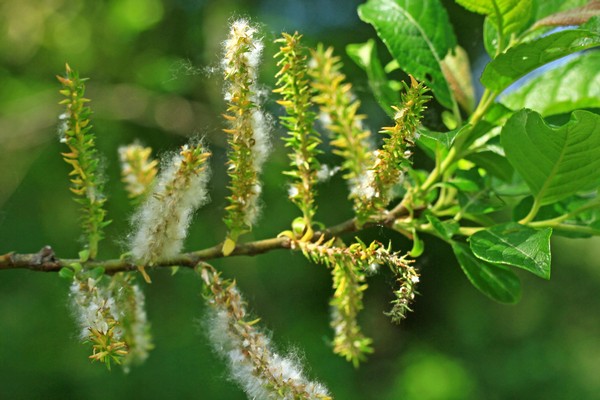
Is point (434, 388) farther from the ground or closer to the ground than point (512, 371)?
farther from the ground

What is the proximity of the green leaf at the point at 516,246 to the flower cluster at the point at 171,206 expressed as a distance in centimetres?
28

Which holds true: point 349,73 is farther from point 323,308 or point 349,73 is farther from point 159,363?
point 159,363

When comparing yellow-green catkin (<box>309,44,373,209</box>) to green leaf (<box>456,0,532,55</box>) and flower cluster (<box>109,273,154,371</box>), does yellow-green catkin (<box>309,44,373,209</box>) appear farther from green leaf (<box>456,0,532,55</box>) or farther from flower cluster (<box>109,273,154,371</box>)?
flower cluster (<box>109,273,154,371</box>)

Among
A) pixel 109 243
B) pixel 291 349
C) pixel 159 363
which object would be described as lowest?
pixel 159 363

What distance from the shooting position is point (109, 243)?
264cm

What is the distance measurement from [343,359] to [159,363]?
747mm

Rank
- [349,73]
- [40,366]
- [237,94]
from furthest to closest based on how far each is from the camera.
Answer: [349,73] → [40,366] → [237,94]

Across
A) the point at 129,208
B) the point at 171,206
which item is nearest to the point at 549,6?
the point at 171,206

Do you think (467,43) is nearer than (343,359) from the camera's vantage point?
No

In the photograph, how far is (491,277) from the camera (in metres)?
0.81

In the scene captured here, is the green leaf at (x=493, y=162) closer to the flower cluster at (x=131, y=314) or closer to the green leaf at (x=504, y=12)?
the green leaf at (x=504, y=12)

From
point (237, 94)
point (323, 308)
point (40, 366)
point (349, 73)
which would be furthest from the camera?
point (323, 308)

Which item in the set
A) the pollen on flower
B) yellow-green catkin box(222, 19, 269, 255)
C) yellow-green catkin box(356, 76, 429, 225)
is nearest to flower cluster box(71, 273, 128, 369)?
the pollen on flower

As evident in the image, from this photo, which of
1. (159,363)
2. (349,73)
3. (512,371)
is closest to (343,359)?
(159,363)
